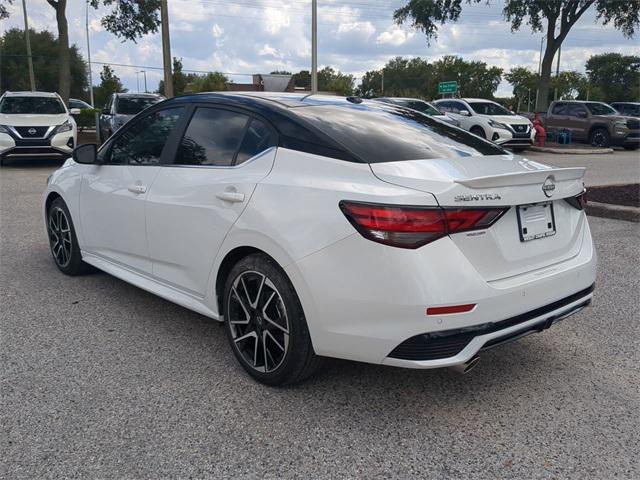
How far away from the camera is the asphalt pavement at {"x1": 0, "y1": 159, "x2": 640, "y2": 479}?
2.57 m

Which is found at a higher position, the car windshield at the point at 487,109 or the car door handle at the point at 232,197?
the car windshield at the point at 487,109

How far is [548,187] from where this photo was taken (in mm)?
3029

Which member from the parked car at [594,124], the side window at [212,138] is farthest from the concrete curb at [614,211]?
the parked car at [594,124]

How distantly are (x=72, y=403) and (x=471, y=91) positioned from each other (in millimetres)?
94714

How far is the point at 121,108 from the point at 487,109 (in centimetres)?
1188

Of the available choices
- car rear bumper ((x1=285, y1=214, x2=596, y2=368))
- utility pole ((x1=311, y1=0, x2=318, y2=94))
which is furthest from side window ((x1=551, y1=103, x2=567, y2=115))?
car rear bumper ((x1=285, y1=214, x2=596, y2=368))

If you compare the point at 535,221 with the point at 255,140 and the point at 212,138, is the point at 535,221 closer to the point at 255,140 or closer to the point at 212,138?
the point at 255,140

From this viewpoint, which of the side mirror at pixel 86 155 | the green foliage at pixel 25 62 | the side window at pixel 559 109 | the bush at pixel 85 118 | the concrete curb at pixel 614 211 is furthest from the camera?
the green foliage at pixel 25 62

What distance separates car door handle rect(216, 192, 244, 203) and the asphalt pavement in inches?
39.3

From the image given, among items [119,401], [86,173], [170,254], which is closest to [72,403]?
[119,401]

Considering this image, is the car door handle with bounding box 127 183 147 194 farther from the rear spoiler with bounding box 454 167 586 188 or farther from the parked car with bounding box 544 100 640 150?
the parked car with bounding box 544 100 640 150

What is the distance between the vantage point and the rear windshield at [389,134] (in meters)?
3.11

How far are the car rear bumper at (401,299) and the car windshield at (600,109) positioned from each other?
74.4 ft

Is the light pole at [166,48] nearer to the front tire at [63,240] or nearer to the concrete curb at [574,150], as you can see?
the concrete curb at [574,150]
